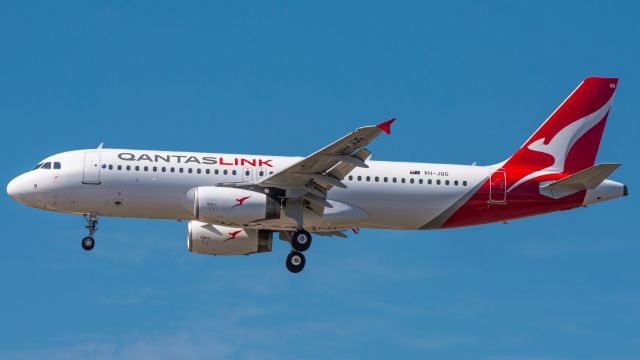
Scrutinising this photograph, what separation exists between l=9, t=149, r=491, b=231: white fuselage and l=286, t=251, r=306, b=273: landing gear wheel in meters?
1.14

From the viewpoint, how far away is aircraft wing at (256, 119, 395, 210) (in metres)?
40.1

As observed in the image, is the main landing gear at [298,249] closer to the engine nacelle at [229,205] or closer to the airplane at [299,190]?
the airplane at [299,190]

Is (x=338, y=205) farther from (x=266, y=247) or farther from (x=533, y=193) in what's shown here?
(x=533, y=193)

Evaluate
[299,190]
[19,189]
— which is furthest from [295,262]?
[19,189]

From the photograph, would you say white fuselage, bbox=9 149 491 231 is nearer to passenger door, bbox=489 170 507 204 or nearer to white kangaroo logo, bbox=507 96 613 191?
passenger door, bbox=489 170 507 204

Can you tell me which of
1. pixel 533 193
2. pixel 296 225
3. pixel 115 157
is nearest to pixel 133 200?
pixel 115 157

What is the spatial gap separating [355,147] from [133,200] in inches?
356

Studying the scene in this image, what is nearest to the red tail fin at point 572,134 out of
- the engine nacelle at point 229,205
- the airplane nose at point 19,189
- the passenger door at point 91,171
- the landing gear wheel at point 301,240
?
the landing gear wheel at point 301,240

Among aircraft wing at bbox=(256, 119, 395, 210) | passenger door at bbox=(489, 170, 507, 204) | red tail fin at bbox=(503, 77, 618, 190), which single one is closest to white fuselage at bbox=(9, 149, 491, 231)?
passenger door at bbox=(489, 170, 507, 204)

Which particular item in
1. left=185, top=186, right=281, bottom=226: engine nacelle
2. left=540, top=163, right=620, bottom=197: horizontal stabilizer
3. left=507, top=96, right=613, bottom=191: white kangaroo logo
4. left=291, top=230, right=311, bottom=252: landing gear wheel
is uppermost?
left=507, top=96, right=613, bottom=191: white kangaroo logo

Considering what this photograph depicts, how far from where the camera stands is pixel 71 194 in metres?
44.1

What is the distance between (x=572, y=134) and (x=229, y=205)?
14986 millimetres

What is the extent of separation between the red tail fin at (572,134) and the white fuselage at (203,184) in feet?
8.27

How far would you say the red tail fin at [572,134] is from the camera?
47.5 meters
